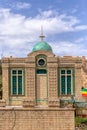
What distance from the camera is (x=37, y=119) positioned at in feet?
64.2

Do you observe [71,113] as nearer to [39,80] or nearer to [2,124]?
[2,124]

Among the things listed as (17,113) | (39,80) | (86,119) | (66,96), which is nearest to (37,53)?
(39,80)

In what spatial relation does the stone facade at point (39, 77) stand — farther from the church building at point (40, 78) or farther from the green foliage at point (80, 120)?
the green foliage at point (80, 120)

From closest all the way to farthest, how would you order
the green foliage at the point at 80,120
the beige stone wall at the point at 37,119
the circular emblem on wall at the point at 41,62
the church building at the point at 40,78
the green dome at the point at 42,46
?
the beige stone wall at the point at 37,119 → the green foliage at the point at 80,120 → the church building at the point at 40,78 → the circular emblem on wall at the point at 41,62 → the green dome at the point at 42,46

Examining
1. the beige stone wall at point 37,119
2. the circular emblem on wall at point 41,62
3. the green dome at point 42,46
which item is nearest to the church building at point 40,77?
the circular emblem on wall at point 41,62

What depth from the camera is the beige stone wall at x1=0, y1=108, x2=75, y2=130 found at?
19531mm

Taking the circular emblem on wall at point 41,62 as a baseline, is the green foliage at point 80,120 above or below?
below

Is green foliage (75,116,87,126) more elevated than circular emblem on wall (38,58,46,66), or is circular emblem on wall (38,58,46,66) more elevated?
circular emblem on wall (38,58,46,66)

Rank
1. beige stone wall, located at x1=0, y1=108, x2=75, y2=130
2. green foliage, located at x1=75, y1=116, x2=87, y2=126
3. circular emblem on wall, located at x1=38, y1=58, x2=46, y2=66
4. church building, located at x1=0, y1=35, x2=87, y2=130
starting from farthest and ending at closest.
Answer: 1. circular emblem on wall, located at x1=38, y1=58, x2=46, y2=66
2. church building, located at x1=0, y1=35, x2=87, y2=130
3. green foliage, located at x1=75, y1=116, x2=87, y2=126
4. beige stone wall, located at x1=0, y1=108, x2=75, y2=130

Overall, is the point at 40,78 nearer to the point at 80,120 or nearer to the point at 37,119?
the point at 80,120

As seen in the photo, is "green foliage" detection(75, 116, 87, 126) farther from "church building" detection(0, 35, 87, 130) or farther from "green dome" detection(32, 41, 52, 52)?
"green dome" detection(32, 41, 52, 52)

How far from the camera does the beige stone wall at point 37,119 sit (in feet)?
64.1

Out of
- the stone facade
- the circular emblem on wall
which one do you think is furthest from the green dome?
the circular emblem on wall

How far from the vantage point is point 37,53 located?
3231cm
